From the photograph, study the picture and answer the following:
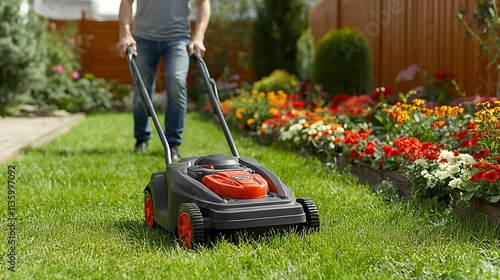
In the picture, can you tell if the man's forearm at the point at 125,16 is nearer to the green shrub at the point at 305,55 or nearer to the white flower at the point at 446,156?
the white flower at the point at 446,156

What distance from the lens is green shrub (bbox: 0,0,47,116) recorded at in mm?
8891

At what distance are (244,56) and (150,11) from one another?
907cm

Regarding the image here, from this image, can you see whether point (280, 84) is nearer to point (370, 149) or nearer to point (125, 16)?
point (125, 16)

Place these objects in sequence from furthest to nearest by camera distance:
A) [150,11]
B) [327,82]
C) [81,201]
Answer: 1. [327,82]
2. [150,11]
3. [81,201]

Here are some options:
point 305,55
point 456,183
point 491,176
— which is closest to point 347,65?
point 305,55

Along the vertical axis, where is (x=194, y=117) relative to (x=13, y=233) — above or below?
below

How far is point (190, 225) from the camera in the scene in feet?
8.77

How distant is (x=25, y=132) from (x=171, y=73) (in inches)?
103

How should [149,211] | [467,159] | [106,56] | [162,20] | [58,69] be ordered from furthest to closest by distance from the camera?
[106,56] → [58,69] → [162,20] → [467,159] → [149,211]

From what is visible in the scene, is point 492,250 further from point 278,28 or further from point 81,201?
point 278,28

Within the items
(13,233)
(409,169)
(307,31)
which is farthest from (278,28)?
(13,233)

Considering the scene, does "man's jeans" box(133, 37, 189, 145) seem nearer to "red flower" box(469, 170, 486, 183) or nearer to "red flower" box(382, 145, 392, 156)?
"red flower" box(382, 145, 392, 156)

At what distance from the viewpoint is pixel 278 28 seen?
1136cm

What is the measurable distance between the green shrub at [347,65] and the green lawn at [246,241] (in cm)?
376
